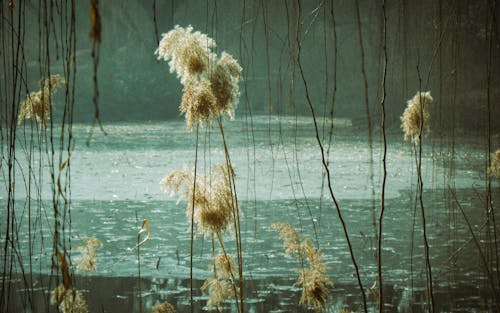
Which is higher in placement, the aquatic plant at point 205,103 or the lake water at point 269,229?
the aquatic plant at point 205,103

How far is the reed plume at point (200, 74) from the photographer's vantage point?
154 centimetres

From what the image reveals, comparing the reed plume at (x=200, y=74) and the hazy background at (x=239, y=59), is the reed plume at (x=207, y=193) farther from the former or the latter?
the hazy background at (x=239, y=59)

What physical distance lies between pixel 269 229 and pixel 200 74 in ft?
6.67

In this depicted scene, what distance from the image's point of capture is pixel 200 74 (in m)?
1.62

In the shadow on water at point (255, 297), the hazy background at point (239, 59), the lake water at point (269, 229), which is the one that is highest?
the hazy background at point (239, 59)

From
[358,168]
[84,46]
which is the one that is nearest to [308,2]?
[84,46]

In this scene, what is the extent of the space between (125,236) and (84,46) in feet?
55.5

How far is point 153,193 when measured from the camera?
193 inches

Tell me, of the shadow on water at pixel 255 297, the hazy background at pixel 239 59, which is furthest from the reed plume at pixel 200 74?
the hazy background at pixel 239 59

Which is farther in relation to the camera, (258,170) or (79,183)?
(258,170)

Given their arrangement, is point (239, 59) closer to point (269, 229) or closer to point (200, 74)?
point (269, 229)

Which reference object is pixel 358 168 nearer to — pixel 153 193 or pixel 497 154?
pixel 153 193

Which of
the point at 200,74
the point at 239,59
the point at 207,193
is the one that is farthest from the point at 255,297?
the point at 239,59

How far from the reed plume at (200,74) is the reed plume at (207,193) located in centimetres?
15
